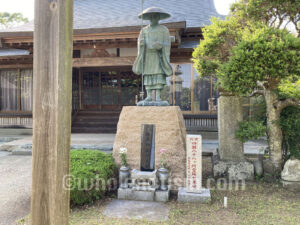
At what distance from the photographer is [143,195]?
12.6 feet

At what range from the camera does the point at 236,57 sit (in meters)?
3.95

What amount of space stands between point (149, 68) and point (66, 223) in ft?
12.3

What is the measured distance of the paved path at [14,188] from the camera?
10.8ft

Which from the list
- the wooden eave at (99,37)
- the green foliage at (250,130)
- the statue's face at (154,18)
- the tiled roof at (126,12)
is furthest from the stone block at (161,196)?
the tiled roof at (126,12)

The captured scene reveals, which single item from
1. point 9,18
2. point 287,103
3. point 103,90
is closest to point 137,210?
point 287,103

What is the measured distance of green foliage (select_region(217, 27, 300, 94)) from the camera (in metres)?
3.72

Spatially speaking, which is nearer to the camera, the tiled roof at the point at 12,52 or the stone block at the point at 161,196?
the stone block at the point at 161,196

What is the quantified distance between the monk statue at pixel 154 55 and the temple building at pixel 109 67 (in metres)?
2.98

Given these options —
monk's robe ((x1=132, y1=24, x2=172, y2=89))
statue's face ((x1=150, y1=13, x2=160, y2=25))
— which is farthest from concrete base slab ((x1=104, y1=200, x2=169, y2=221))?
statue's face ((x1=150, y1=13, x2=160, y2=25))

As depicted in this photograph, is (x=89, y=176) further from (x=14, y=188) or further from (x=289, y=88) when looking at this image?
(x=289, y=88)

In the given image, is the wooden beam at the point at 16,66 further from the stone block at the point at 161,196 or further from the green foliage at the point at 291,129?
the green foliage at the point at 291,129

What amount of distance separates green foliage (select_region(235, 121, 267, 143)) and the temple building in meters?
4.31

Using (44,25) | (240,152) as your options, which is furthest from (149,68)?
(44,25)

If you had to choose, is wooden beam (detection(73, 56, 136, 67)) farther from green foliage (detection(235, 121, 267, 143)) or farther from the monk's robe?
green foliage (detection(235, 121, 267, 143))
